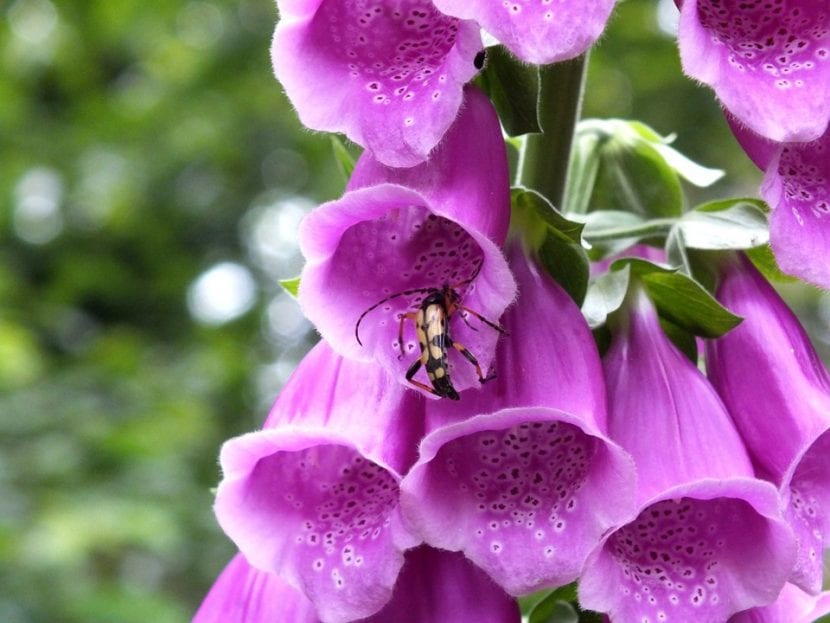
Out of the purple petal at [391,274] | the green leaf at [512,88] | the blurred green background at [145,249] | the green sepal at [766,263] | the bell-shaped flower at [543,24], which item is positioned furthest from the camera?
the blurred green background at [145,249]

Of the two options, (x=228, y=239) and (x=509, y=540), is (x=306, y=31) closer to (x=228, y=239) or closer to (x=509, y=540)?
(x=509, y=540)

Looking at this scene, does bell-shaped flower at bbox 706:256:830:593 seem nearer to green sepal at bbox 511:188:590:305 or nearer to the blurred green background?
green sepal at bbox 511:188:590:305

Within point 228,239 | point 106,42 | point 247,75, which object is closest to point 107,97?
point 106,42

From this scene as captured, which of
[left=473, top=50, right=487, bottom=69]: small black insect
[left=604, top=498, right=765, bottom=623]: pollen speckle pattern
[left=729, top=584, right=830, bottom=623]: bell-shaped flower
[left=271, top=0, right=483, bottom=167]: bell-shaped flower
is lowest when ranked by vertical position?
[left=729, top=584, right=830, bottom=623]: bell-shaped flower

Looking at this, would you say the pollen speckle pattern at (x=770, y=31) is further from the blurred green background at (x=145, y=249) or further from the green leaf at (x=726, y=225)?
the blurred green background at (x=145, y=249)

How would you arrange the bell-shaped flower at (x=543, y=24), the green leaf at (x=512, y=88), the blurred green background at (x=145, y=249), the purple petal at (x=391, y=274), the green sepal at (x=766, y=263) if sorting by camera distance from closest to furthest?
the bell-shaped flower at (x=543, y=24) < the purple petal at (x=391, y=274) < the green leaf at (x=512, y=88) < the green sepal at (x=766, y=263) < the blurred green background at (x=145, y=249)

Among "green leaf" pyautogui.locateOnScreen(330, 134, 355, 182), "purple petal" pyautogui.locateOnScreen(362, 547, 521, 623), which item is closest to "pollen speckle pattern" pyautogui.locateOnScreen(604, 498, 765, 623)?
"purple petal" pyautogui.locateOnScreen(362, 547, 521, 623)

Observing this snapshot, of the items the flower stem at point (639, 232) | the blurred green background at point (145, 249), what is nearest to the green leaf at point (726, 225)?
the flower stem at point (639, 232)
